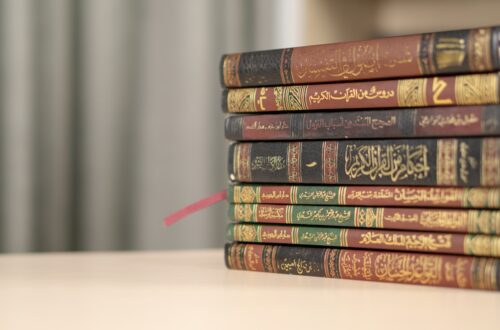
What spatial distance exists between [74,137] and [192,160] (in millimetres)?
259

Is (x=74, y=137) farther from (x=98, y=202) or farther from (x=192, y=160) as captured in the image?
(x=192, y=160)

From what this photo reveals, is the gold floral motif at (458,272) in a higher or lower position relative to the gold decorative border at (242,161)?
lower

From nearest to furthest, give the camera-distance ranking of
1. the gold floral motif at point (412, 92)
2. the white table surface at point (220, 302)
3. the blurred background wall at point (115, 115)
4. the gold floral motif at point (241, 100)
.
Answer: the white table surface at point (220, 302) → the gold floral motif at point (412, 92) → the gold floral motif at point (241, 100) → the blurred background wall at point (115, 115)

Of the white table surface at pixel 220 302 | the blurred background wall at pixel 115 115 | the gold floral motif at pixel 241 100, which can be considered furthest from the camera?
the blurred background wall at pixel 115 115

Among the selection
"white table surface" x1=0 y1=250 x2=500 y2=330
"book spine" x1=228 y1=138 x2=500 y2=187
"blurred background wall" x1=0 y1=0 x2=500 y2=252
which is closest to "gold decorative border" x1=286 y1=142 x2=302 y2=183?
"book spine" x1=228 y1=138 x2=500 y2=187

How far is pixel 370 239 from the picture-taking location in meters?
0.69

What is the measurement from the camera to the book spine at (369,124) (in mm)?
636

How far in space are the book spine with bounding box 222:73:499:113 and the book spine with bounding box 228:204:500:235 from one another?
0.34 feet

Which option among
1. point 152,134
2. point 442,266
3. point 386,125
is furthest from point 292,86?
point 152,134

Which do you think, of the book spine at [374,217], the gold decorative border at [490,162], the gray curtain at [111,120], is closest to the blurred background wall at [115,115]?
the gray curtain at [111,120]

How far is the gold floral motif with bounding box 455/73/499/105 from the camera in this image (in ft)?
2.06

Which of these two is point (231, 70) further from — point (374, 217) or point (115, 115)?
point (115, 115)

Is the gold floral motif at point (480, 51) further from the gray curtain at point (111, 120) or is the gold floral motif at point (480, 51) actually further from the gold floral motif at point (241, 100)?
the gray curtain at point (111, 120)

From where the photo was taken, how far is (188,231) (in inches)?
61.0
